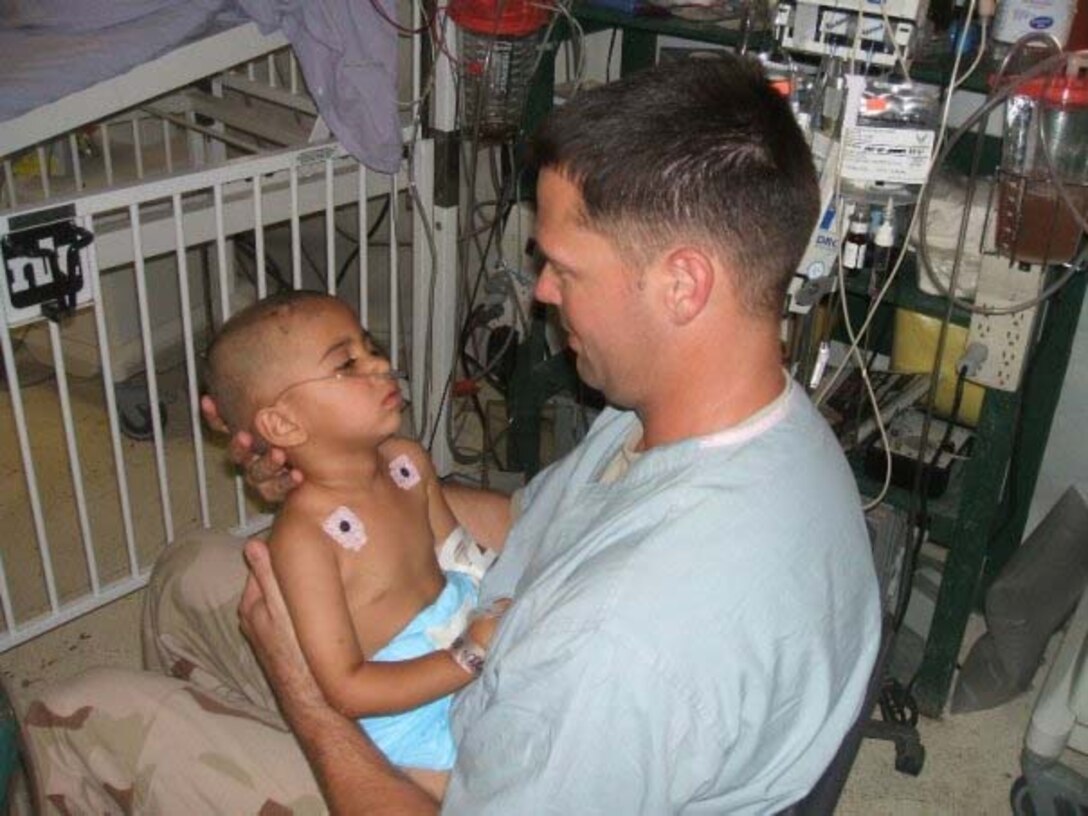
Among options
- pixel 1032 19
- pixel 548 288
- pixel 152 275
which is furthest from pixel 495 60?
pixel 152 275

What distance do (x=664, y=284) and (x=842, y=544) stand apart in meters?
0.29

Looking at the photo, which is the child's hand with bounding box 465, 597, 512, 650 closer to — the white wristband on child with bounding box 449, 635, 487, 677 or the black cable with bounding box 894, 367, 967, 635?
the white wristband on child with bounding box 449, 635, 487, 677

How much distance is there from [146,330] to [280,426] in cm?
77

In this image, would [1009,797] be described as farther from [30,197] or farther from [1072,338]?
[30,197]

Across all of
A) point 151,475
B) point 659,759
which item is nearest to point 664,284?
point 659,759

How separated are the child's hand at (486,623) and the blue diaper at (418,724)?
0.36 feet

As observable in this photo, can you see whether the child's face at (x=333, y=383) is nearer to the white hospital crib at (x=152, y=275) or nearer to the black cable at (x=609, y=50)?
the white hospital crib at (x=152, y=275)

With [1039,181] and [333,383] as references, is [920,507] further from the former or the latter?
[333,383]

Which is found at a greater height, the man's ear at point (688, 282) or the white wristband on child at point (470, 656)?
the man's ear at point (688, 282)

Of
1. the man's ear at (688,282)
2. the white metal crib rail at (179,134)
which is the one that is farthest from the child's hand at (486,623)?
the white metal crib rail at (179,134)

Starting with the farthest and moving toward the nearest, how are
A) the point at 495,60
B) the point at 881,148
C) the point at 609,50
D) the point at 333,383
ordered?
1. the point at 609,50
2. the point at 495,60
3. the point at 881,148
4. the point at 333,383

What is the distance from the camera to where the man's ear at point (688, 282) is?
965 millimetres

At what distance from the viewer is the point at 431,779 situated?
130 centimetres

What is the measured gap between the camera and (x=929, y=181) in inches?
67.7
